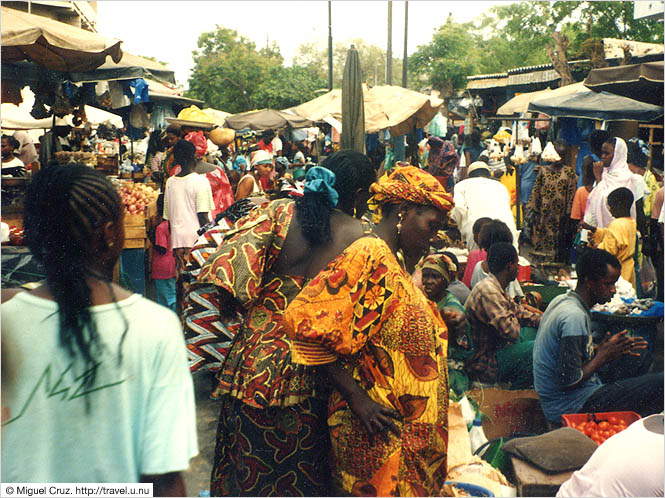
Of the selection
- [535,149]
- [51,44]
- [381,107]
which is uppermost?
[51,44]

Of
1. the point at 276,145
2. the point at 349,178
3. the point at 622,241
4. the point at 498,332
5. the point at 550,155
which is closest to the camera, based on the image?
the point at 349,178

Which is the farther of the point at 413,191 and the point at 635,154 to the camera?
the point at 635,154

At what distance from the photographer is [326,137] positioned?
2227 centimetres

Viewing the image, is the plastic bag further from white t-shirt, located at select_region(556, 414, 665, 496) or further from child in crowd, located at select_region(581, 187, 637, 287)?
white t-shirt, located at select_region(556, 414, 665, 496)

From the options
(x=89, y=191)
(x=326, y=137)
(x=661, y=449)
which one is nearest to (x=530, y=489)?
(x=661, y=449)

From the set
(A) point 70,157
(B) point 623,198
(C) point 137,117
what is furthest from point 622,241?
(C) point 137,117

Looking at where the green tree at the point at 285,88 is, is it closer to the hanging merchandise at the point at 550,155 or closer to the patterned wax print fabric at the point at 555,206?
the hanging merchandise at the point at 550,155

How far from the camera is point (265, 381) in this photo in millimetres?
2383

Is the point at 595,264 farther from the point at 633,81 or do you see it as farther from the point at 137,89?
the point at 137,89

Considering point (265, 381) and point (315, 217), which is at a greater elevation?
point (315, 217)

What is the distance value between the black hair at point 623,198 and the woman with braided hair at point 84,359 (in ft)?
19.0

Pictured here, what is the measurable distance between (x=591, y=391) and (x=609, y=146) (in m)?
4.09

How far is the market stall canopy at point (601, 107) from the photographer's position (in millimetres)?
7949

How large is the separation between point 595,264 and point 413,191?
80.7 inches
